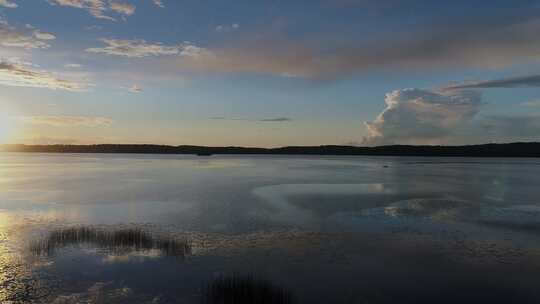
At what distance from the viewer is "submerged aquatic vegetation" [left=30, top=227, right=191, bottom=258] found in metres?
18.5

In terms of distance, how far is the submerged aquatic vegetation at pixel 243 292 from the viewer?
12.9 metres

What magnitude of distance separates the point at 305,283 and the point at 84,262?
376 inches

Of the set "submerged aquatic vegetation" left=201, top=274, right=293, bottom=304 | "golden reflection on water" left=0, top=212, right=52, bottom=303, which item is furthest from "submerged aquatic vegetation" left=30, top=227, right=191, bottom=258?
"submerged aquatic vegetation" left=201, top=274, right=293, bottom=304

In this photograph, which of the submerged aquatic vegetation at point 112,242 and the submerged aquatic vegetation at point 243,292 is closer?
the submerged aquatic vegetation at point 243,292

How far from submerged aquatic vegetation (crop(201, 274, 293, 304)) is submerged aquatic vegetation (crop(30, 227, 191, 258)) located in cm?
413

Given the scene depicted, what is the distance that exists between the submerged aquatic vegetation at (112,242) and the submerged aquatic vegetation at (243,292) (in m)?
4.13

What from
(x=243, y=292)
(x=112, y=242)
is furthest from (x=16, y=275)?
(x=243, y=292)

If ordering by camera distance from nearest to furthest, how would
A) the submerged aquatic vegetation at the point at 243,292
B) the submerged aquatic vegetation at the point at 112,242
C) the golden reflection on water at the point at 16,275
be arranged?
the golden reflection on water at the point at 16,275 → the submerged aquatic vegetation at the point at 243,292 → the submerged aquatic vegetation at the point at 112,242

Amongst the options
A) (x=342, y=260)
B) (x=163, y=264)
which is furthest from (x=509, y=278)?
(x=163, y=264)

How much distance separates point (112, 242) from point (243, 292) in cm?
997

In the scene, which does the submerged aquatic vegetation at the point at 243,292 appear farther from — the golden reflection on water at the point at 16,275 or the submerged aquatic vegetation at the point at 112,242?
the golden reflection on water at the point at 16,275

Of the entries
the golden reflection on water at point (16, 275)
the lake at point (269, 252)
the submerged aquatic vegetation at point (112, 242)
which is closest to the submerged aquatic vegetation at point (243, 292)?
the lake at point (269, 252)

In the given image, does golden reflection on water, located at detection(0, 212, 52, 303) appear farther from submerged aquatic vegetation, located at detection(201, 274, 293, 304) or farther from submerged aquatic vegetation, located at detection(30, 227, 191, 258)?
submerged aquatic vegetation, located at detection(201, 274, 293, 304)

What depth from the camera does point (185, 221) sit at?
25969 millimetres
